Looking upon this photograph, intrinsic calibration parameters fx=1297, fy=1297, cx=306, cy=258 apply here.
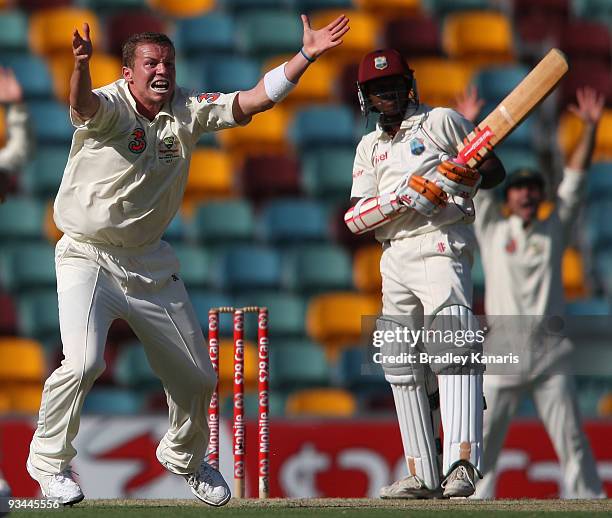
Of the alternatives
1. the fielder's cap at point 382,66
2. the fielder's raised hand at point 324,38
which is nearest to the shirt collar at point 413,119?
the fielder's cap at point 382,66

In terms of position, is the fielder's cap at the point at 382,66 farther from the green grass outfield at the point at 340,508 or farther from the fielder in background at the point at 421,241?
the green grass outfield at the point at 340,508

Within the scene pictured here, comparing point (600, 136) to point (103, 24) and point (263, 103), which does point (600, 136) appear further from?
point (263, 103)

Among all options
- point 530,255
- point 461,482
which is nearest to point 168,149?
point 461,482

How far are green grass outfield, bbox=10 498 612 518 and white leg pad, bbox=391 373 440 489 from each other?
11 centimetres

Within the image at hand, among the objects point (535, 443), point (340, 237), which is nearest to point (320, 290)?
point (340, 237)

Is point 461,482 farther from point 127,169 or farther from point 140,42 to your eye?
point 140,42

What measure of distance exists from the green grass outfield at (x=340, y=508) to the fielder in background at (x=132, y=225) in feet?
0.75

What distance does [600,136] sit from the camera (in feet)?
34.9

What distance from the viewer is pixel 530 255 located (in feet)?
20.8

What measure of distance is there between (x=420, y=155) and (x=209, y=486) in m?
1.40

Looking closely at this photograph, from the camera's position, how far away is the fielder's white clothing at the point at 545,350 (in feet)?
20.6

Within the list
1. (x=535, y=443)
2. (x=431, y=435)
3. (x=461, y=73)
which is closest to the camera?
(x=431, y=435)

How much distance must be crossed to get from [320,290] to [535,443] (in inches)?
93.9

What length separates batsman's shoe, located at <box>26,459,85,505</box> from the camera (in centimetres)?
420
